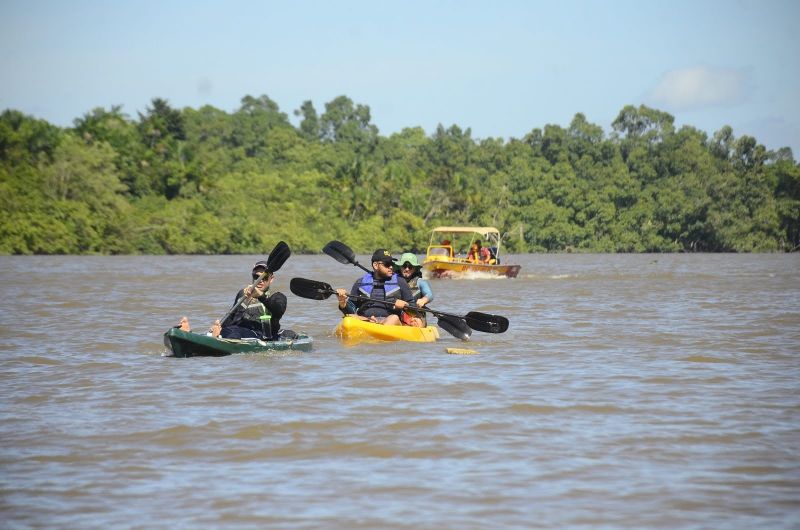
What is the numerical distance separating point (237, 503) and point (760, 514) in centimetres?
298

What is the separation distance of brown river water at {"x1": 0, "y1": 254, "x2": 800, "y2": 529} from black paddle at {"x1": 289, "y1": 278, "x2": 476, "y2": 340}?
0.99ft

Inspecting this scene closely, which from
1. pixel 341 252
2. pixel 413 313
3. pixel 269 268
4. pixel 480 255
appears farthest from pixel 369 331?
pixel 480 255

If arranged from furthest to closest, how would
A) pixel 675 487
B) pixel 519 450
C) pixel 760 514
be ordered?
pixel 519 450 → pixel 675 487 → pixel 760 514

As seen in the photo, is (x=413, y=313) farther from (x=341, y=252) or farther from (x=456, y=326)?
(x=341, y=252)

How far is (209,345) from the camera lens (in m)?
13.3

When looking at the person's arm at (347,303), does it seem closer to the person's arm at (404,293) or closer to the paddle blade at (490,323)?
the person's arm at (404,293)

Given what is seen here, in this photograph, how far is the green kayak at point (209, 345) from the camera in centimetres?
1320

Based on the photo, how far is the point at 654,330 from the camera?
18844 millimetres

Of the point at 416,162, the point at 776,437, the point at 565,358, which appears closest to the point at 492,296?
the point at 565,358

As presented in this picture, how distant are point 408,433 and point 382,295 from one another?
268 inches

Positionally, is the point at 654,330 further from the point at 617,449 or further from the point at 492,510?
the point at 492,510

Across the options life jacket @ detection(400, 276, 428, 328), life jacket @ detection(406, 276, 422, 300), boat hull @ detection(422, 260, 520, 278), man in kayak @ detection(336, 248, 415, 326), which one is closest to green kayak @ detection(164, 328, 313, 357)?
man in kayak @ detection(336, 248, 415, 326)

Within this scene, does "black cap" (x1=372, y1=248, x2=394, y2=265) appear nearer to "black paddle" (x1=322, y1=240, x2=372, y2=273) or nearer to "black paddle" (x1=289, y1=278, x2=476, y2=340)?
"black paddle" (x1=289, y1=278, x2=476, y2=340)

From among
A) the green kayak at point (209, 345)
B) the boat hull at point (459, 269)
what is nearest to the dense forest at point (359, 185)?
the boat hull at point (459, 269)
